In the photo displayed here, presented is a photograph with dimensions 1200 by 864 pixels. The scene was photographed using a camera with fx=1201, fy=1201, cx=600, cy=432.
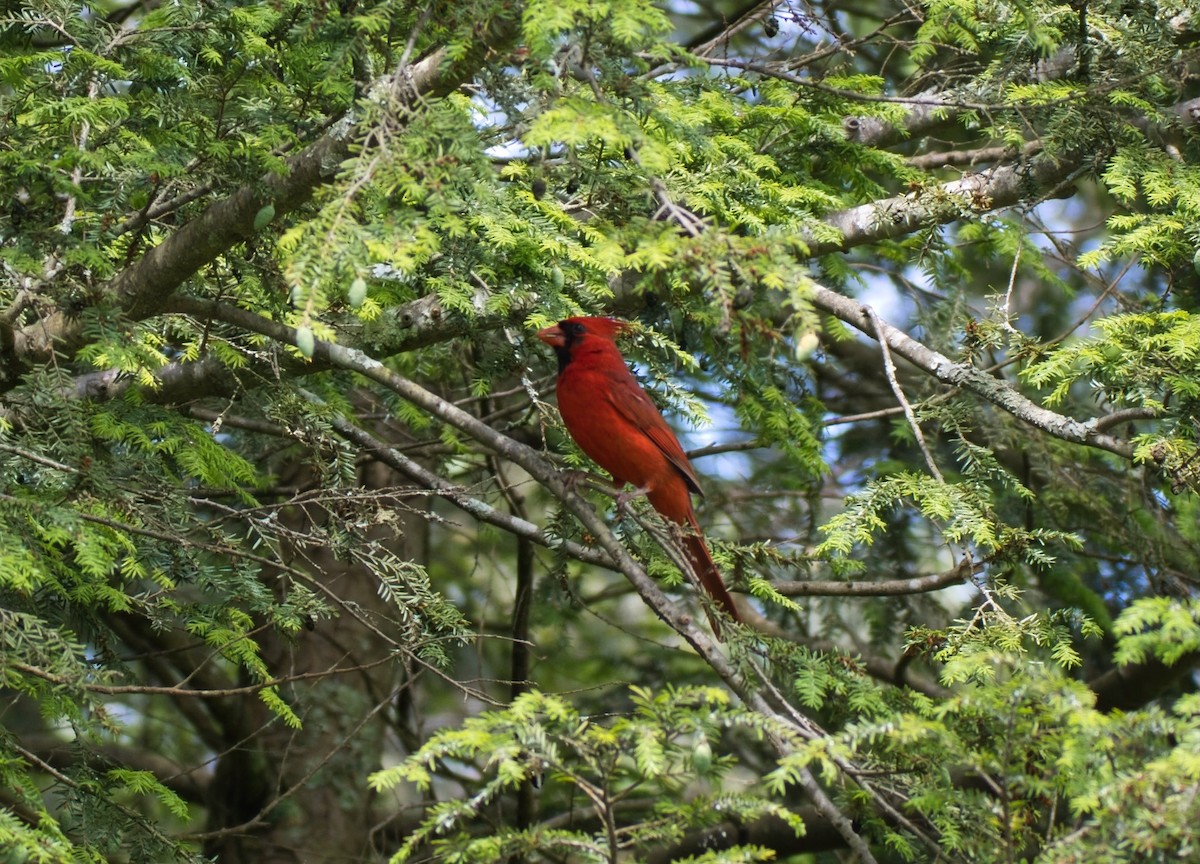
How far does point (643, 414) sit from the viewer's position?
4.40 meters

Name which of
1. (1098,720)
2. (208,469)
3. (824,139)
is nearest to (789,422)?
(824,139)

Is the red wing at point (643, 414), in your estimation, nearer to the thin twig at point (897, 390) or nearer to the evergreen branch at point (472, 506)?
the evergreen branch at point (472, 506)

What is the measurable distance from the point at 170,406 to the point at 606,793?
7.23 ft

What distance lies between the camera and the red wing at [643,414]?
169 inches

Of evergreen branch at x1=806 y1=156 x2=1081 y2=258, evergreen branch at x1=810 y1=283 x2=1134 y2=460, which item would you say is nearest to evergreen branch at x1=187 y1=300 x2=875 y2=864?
evergreen branch at x1=810 y1=283 x2=1134 y2=460

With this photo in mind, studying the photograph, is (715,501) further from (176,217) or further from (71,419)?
(71,419)

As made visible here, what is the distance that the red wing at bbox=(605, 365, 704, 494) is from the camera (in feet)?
14.1

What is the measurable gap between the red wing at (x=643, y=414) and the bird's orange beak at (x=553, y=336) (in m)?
0.20

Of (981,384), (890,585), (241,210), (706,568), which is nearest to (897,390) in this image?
(981,384)

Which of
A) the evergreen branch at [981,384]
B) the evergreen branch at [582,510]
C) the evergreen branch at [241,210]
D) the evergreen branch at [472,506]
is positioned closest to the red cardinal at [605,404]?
the evergreen branch at [472,506]

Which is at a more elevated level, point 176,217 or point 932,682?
point 176,217

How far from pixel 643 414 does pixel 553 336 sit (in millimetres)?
485

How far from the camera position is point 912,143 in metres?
6.23

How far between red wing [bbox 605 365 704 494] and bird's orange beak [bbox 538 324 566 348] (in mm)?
196
